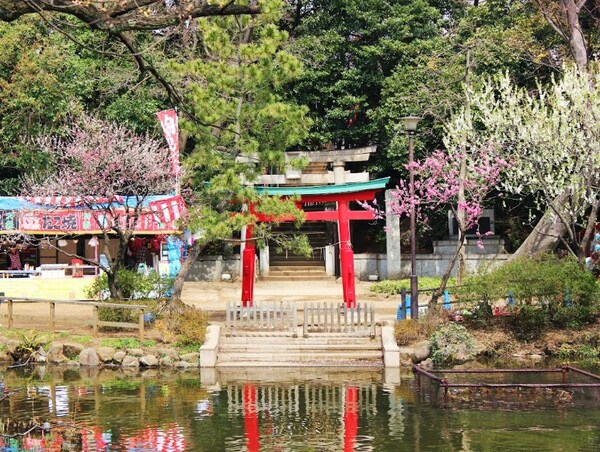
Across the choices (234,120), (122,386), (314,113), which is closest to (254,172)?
(234,120)

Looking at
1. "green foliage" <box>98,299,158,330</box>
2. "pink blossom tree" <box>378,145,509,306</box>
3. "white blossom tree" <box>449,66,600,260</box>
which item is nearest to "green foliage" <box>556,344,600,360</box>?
"white blossom tree" <box>449,66,600,260</box>

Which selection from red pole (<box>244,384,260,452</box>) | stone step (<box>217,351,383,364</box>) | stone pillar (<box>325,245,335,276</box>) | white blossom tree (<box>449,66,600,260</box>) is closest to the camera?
red pole (<box>244,384,260,452</box>)

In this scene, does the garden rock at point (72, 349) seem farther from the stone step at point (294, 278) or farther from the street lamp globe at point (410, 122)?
the stone step at point (294, 278)

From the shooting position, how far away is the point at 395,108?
43000 mm

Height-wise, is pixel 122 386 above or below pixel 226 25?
below

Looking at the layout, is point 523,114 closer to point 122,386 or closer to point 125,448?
point 122,386

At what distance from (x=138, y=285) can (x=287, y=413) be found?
1192cm

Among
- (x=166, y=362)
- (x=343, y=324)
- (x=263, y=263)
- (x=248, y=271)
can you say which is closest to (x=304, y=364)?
(x=343, y=324)

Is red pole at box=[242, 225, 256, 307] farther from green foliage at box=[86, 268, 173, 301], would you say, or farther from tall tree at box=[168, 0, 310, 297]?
green foliage at box=[86, 268, 173, 301]

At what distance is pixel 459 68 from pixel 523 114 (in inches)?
412

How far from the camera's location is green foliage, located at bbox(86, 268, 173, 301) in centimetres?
3052

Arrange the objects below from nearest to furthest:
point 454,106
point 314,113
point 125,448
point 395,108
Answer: point 125,448
point 454,106
point 395,108
point 314,113

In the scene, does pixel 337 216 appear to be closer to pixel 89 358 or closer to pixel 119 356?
pixel 119 356

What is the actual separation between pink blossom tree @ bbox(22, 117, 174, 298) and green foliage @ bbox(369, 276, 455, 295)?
9.65 m
